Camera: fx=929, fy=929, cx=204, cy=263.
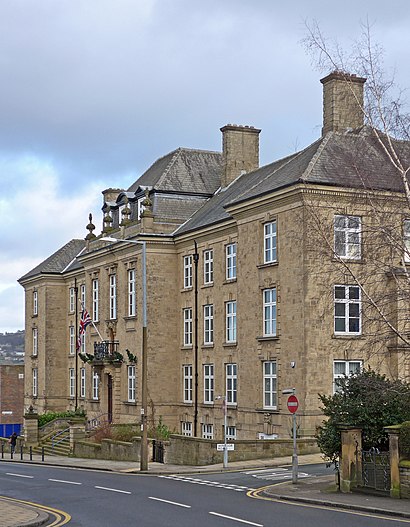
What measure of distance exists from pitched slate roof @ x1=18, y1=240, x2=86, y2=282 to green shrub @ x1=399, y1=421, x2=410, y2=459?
4448cm

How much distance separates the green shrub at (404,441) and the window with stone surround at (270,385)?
1613 centimetres

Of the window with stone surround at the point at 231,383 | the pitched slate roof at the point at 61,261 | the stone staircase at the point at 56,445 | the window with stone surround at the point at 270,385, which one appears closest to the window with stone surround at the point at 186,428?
the window with stone surround at the point at 231,383

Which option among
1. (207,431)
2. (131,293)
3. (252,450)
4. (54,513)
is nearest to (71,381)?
(131,293)

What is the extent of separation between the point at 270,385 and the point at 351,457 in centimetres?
1552

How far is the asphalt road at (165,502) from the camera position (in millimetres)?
19422

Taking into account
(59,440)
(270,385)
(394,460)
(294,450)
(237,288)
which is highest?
(237,288)

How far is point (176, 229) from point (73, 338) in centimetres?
1874

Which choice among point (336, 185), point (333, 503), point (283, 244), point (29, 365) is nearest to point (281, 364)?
point (283, 244)

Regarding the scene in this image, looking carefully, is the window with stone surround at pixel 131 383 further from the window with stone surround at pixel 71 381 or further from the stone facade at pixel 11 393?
the stone facade at pixel 11 393

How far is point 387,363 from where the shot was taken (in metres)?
37.8

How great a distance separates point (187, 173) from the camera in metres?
54.8

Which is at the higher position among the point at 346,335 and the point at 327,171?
the point at 327,171

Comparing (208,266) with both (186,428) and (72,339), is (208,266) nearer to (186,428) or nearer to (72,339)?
(186,428)

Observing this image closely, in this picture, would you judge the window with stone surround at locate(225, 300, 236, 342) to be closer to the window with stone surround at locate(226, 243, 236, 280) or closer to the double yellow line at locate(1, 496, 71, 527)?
the window with stone surround at locate(226, 243, 236, 280)
